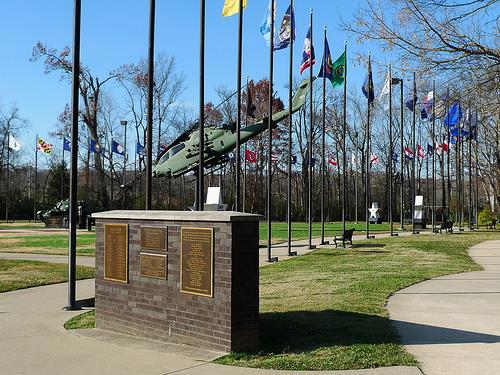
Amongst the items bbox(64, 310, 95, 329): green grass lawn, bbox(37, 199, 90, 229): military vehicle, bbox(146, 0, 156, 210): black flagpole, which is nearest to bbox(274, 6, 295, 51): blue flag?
bbox(146, 0, 156, 210): black flagpole

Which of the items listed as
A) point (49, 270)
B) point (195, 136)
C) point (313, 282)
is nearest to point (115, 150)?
point (195, 136)

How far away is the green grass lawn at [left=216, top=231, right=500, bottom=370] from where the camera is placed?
23.7ft

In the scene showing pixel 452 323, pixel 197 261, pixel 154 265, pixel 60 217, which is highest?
pixel 60 217

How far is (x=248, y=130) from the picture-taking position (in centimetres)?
2719

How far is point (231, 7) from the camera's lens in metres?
18.5

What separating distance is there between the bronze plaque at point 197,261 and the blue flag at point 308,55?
16868mm

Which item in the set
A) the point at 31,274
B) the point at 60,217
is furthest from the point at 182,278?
the point at 60,217

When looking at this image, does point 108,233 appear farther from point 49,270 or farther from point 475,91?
point 49,270

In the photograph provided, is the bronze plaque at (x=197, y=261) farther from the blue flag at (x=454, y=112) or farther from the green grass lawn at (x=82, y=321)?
the blue flag at (x=454, y=112)

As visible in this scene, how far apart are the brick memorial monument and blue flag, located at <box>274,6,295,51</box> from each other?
1388 centimetres

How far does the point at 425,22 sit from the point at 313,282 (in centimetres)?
676

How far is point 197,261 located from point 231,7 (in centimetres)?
1227

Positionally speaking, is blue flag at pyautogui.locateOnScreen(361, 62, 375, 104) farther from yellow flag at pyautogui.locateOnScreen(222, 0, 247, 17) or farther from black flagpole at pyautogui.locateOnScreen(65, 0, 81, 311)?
black flagpole at pyautogui.locateOnScreen(65, 0, 81, 311)

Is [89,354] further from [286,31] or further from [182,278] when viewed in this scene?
[286,31]
